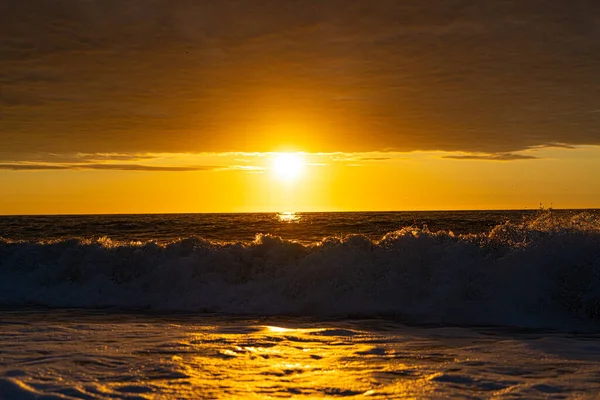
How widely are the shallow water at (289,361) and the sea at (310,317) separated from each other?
31 mm

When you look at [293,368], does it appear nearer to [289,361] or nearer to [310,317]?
[289,361]

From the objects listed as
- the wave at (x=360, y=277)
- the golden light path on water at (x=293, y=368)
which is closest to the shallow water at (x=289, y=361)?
the golden light path on water at (x=293, y=368)

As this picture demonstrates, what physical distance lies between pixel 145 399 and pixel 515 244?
10823 millimetres

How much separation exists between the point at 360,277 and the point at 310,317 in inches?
98.7

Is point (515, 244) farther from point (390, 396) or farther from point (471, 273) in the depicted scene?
point (390, 396)

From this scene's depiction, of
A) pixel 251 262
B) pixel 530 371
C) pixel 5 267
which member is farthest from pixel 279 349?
pixel 5 267

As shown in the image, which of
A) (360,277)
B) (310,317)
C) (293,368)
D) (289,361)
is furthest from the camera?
(360,277)

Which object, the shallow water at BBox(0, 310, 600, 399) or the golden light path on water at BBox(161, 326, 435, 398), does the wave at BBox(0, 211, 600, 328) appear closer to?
the shallow water at BBox(0, 310, 600, 399)

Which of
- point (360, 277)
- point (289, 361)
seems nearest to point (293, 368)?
point (289, 361)

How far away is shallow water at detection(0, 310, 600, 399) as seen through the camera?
6805mm

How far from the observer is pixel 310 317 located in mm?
12945

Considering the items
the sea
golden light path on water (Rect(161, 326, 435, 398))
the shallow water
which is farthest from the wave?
golden light path on water (Rect(161, 326, 435, 398))

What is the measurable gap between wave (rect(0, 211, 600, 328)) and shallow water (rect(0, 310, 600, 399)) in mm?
1983

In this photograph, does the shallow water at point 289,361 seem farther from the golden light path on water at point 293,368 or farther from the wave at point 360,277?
the wave at point 360,277
